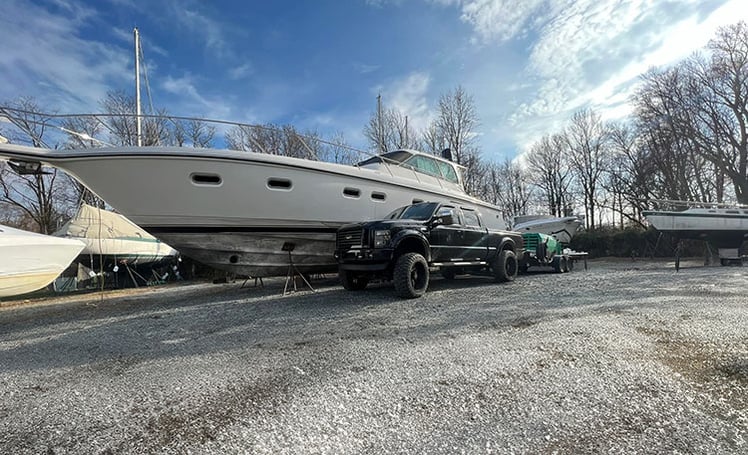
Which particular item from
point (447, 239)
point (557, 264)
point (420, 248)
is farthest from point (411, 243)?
point (557, 264)

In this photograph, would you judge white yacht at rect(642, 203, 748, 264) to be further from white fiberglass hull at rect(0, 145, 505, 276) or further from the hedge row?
white fiberglass hull at rect(0, 145, 505, 276)

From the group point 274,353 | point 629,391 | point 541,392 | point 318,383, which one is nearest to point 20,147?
point 274,353

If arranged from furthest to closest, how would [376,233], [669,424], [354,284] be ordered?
[354,284], [376,233], [669,424]

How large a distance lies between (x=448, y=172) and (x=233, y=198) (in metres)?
7.11

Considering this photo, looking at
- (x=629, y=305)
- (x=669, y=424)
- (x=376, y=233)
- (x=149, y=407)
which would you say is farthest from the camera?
(x=376, y=233)

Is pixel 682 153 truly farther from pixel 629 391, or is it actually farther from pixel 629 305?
pixel 629 391

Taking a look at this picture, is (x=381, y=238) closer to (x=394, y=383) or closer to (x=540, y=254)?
(x=394, y=383)

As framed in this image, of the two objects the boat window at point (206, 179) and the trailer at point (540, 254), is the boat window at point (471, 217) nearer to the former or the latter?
the trailer at point (540, 254)

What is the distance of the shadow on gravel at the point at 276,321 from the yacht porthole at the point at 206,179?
230 centimetres

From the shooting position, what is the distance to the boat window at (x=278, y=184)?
22.6 ft

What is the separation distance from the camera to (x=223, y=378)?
2.85 meters

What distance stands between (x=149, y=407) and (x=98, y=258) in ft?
56.2

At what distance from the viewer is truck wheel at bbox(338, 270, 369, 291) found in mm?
7157

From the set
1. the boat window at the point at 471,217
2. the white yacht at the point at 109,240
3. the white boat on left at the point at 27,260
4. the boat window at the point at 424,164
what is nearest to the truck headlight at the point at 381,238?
the boat window at the point at 471,217
